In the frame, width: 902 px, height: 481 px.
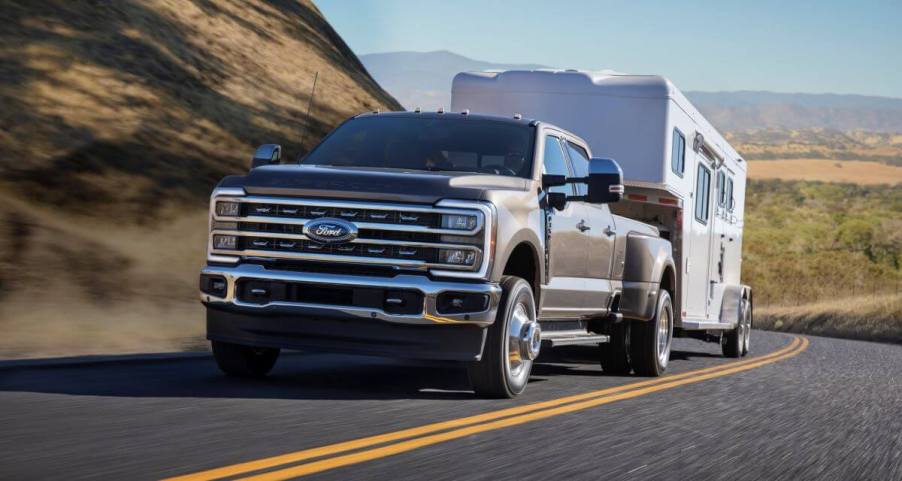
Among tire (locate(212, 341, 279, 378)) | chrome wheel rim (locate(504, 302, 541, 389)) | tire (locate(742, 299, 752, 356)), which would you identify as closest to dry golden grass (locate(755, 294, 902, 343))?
tire (locate(742, 299, 752, 356))

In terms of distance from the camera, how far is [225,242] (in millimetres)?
9883

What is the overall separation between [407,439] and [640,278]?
6015 mm

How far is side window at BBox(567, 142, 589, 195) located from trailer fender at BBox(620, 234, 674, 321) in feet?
2.97

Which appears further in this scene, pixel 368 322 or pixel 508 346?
pixel 508 346

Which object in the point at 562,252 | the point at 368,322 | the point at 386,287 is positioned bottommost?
the point at 368,322

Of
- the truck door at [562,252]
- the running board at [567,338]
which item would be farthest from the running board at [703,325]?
the truck door at [562,252]

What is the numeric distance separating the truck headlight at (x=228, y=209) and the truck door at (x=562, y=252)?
2.44m

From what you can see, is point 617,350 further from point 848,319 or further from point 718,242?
point 848,319

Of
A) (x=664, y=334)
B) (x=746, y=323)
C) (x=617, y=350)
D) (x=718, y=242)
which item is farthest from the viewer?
(x=746, y=323)

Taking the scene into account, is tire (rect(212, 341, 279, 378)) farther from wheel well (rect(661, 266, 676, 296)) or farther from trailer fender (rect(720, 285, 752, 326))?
trailer fender (rect(720, 285, 752, 326))

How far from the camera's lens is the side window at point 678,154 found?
1565 centimetres

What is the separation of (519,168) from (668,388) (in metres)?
2.70

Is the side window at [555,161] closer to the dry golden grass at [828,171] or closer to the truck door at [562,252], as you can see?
the truck door at [562,252]

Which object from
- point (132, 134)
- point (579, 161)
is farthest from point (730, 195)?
point (132, 134)
